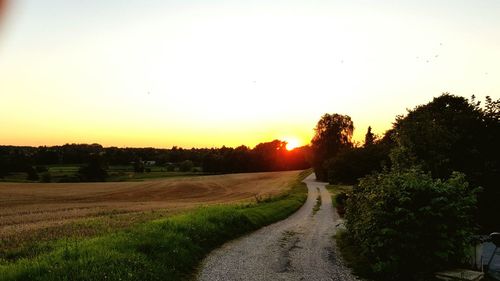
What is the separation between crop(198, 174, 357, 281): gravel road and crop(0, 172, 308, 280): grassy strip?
0.86m

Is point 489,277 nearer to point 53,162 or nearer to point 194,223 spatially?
point 194,223

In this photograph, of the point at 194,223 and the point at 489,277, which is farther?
the point at 194,223

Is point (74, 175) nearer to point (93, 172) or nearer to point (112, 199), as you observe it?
point (93, 172)

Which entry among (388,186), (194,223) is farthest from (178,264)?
(388,186)

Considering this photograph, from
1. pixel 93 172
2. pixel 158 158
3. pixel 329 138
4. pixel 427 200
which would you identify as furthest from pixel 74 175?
pixel 427 200

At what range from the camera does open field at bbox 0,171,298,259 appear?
972 inches

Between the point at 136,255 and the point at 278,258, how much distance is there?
6849mm

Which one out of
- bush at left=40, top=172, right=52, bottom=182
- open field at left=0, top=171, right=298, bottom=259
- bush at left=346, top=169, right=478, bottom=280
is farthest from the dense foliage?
bush at left=40, top=172, right=52, bottom=182

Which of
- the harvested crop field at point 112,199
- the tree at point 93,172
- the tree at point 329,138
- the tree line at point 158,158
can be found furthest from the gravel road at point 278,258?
the tree line at point 158,158

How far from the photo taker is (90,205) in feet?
177

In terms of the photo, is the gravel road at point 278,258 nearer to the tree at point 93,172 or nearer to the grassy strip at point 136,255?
the grassy strip at point 136,255

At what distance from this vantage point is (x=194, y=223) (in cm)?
2316

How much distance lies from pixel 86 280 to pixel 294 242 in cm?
1423

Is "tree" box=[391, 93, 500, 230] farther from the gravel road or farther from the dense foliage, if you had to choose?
the dense foliage
